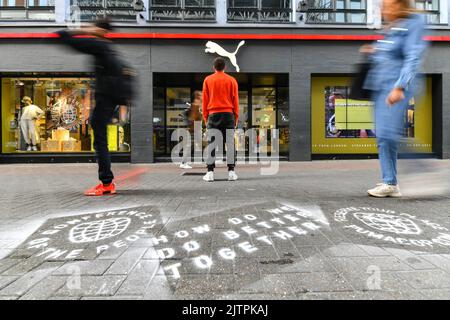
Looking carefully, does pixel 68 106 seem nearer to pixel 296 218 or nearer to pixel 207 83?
pixel 207 83

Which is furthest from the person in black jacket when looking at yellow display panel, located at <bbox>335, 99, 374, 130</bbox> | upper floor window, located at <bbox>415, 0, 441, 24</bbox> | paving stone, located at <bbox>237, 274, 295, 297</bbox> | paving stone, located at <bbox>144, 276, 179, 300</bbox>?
upper floor window, located at <bbox>415, 0, 441, 24</bbox>

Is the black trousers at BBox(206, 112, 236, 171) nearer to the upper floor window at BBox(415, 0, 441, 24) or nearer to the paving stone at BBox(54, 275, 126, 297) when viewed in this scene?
the paving stone at BBox(54, 275, 126, 297)

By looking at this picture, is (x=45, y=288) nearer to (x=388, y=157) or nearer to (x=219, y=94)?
(x=388, y=157)

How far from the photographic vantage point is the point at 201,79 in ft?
48.5

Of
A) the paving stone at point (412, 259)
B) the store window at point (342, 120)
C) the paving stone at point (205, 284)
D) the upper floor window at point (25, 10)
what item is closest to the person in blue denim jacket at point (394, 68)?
the paving stone at point (412, 259)

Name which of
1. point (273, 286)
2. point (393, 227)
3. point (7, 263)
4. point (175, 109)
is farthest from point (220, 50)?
point (273, 286)

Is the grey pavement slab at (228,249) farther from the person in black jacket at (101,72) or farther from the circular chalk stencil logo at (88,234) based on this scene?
the person in black jacket at (101,72)

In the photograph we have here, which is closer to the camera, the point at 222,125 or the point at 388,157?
the point at 388,157

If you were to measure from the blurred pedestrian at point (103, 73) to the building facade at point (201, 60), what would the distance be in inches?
340

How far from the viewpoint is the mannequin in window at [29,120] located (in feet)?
45.8

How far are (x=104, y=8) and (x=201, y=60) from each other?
404 centimetres

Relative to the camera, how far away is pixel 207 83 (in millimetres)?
6730

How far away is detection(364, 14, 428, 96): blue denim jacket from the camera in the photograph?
3.80 metres

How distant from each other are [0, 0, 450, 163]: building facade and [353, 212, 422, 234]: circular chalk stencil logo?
10347 millimetres
